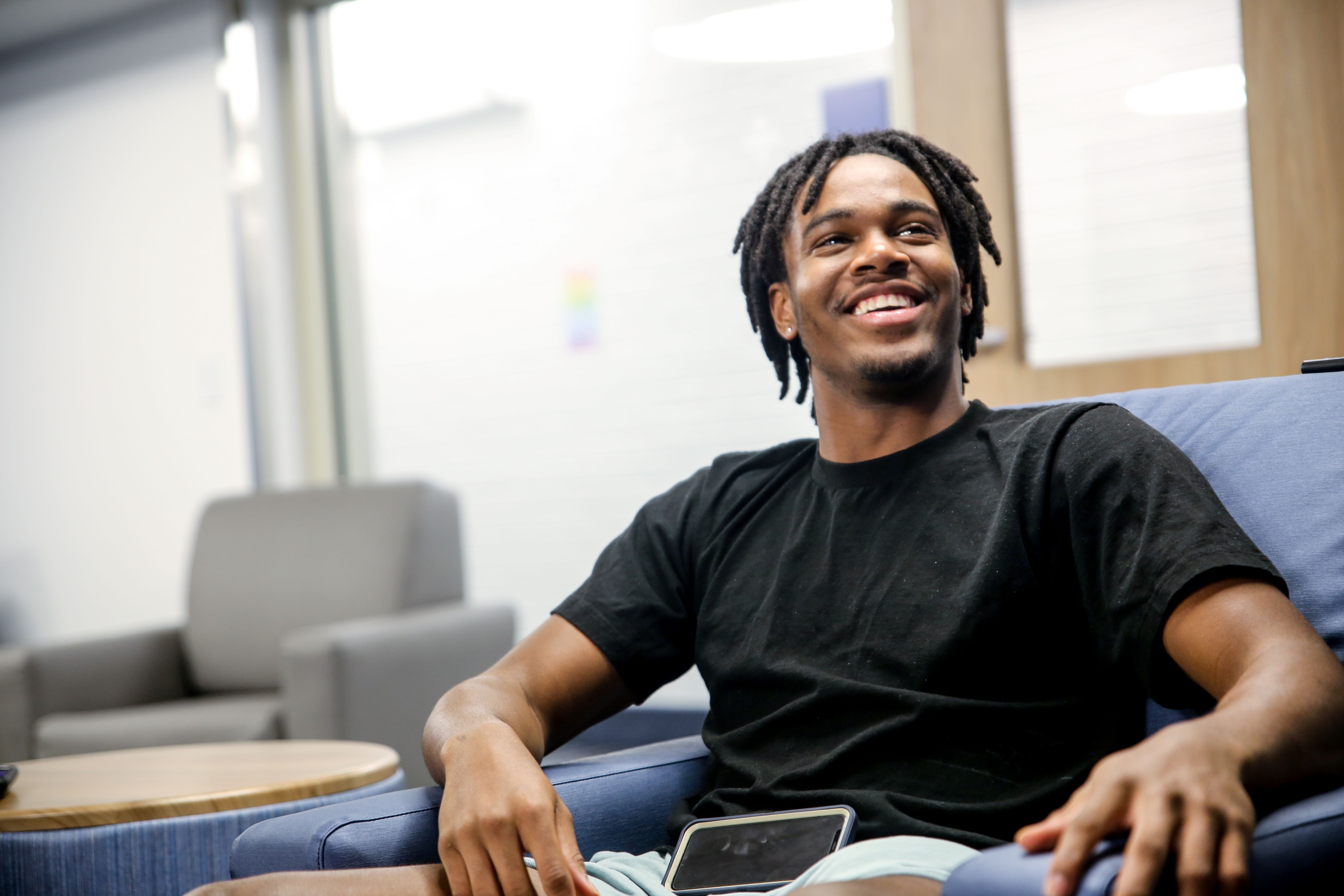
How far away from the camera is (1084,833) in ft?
2.59

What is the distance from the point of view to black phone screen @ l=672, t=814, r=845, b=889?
1077mm

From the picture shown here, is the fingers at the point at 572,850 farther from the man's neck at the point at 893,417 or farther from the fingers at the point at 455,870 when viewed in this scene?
the man's neck at the point at 893,417

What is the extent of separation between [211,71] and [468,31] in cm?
95

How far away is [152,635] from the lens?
122 inches

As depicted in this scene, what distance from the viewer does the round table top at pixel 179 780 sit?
154cm

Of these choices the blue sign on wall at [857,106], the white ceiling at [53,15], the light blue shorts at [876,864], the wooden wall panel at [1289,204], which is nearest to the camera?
the light blue shorts at [876,864]

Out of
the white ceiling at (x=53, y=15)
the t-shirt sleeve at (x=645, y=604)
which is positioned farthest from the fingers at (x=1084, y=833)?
the white ceiling at (x=53, y=15)

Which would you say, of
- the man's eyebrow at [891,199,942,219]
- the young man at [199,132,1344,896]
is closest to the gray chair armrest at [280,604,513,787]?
the young man at [199,132,1344,896]

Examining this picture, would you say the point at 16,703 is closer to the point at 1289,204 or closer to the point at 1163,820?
the point at 1163,820

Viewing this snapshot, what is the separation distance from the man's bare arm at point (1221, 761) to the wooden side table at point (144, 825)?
94cm

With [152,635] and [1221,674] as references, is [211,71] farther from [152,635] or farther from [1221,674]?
[1221,674]

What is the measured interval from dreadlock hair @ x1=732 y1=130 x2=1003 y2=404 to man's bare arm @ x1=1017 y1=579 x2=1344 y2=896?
57cm

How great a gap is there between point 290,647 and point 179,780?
0.74 meters

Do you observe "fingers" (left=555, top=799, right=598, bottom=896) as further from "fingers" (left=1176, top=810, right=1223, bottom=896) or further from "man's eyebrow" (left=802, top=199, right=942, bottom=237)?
"man's eyebrow" (left=802, top=199, right=942, bottom=237)
